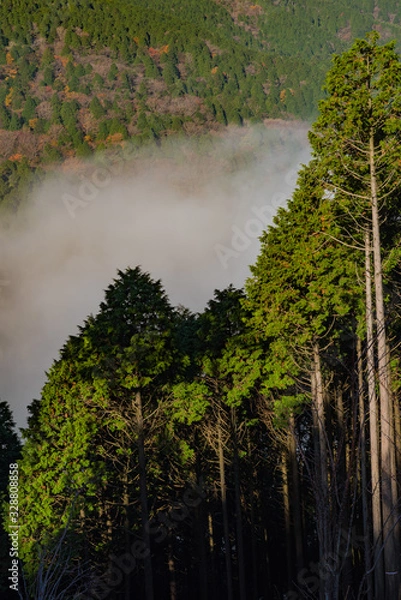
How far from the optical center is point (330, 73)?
19.1m

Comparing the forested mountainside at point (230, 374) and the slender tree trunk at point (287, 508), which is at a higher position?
the forested mountainside at point (230, 374)

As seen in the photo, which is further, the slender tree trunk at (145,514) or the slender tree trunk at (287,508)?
the slender tree trunk at (287,508)

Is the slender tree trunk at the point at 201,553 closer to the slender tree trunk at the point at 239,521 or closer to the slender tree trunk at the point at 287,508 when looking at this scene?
the slender tree trunk at the point at 239,521

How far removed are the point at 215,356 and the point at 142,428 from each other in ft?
16.6

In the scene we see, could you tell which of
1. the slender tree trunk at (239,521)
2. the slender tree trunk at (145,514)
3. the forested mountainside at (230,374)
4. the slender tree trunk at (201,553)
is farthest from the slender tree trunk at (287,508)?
the slender tree trunk at (145,514)

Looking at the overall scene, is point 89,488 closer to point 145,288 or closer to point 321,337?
point 145,288

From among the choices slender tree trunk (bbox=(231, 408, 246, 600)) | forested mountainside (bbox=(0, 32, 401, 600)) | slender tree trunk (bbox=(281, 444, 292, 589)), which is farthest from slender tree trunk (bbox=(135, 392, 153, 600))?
slender tree trunk (bbox=(281, 444, 292, 589))

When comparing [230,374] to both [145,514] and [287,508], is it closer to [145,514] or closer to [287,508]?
[287,508]

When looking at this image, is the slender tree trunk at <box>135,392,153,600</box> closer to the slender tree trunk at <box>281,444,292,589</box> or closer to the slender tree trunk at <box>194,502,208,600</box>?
the slender tree trunk at <box>194,502,208,600</box>

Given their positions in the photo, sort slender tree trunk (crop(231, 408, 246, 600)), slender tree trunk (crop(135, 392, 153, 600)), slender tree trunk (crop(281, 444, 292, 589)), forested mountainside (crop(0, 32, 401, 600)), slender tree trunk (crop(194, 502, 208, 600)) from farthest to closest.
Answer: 1. slender tree trunk (crop(281, 444, 292, 589))
2. slender tree trunk (crop(194, 502, 208, 600))
3. slender tree trunk (crop(231, 408, 246, 600))
4. slender tree trunk (crop(135, 392, 153, 600))
5. forested mountainside (crop(0, 32, 401, 600))

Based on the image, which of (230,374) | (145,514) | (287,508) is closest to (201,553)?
(287,508)

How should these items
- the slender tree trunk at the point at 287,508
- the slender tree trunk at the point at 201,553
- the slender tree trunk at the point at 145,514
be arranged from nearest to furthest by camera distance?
the slender tree trunk at the point at 145,514 → the slender tree trunk at the point at 201,553 → the slender tree trunk at the point at 287,508

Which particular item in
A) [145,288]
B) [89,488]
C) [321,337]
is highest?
[145,288]

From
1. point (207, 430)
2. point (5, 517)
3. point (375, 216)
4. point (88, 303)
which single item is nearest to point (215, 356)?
point (207, 430)
